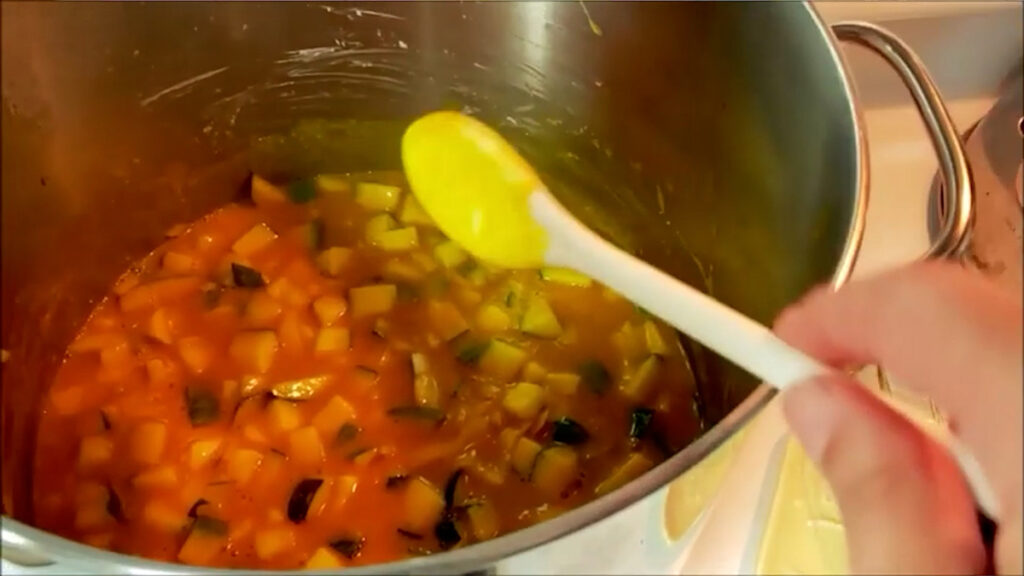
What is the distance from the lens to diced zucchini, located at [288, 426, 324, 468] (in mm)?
1073

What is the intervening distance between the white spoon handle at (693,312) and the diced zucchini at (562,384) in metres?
0.24

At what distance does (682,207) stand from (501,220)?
0.30 metres

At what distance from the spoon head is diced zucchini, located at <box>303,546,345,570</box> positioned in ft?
0.99

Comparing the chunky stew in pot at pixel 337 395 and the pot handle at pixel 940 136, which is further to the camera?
the chunky stew in pot at pixel 337 395

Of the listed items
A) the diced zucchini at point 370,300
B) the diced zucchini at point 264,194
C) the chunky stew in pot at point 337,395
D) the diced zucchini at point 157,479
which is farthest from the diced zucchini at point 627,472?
the diced zucchini at point 264,194

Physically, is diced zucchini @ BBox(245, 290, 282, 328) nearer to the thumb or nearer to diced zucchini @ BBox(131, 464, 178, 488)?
diced zucchini @ BBox(131, 464, 178, 488)

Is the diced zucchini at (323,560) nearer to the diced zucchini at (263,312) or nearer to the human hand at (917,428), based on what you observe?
the diced zucchini at (263,312)

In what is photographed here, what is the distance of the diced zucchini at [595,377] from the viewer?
115 centimetres

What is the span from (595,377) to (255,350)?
358mm

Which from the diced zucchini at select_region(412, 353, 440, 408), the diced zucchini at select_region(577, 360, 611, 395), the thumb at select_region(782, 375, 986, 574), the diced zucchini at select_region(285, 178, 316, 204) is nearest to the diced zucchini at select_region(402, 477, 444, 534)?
the diced zucchini at select_region(412, 353, 440, 408)

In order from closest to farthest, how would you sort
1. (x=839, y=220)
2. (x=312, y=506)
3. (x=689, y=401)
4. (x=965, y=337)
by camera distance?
(x=965, y=337) → (x=839, y=220) → (x=312, y=506) → (x=689, y=401)

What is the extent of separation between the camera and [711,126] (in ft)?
3.60

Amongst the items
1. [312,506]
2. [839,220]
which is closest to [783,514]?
[839,220]

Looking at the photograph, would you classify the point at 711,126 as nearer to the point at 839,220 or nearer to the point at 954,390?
the point at 839,220
